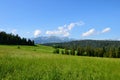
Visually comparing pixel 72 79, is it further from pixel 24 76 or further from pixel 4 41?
pixel 4 41

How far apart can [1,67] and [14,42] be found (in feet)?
365

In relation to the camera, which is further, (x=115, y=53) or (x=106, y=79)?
(x=115, y=53)

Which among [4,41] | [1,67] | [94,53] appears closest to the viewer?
[1,67]

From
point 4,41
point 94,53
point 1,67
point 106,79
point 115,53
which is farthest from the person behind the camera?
point 4,41

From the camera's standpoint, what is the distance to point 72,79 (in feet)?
29.2

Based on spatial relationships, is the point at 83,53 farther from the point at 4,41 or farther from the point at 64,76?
the point at 64,76

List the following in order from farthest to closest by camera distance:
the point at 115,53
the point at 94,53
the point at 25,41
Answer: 1. the point at 25,41
2. the point at 94,53
3. the point at 115,53

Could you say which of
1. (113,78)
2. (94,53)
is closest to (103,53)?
(94,53)

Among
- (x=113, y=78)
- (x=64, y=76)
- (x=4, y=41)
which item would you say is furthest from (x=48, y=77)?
(x=4, y=41)

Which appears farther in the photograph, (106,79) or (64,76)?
(106,79)

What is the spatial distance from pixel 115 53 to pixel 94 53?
Result: 10.9 metres

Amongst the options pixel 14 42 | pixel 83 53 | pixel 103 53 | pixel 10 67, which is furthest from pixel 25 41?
pixel 10 67

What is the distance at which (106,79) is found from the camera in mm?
10109

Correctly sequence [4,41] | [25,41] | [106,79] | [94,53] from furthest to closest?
[25,41] < [4,41] < [94,53] < [106,79]
